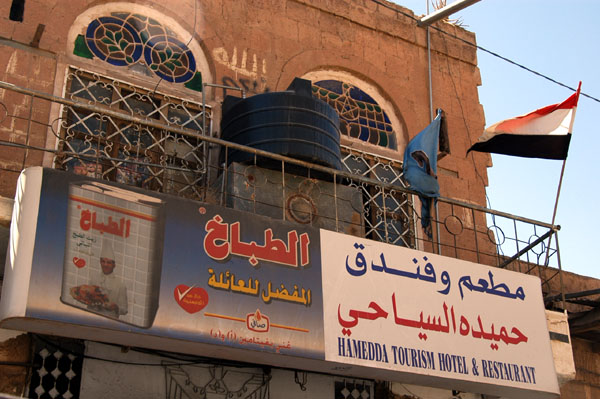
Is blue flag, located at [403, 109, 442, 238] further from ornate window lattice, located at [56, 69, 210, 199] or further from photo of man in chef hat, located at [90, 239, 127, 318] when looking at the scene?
photo of man in chef hat, located at [90, 239, 127, 318]

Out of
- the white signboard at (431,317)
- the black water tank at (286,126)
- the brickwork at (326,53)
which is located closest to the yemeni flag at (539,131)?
the brickwork at (326,53)

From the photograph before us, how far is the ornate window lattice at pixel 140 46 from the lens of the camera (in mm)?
7961

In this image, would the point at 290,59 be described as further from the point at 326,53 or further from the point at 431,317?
the point at 431,317

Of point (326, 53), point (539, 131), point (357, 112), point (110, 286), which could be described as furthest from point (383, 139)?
point (110, 286)

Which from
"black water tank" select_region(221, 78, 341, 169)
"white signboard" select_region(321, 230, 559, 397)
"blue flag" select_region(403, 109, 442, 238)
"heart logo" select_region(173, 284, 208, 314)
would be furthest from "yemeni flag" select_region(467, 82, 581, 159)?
"heart logo" select_region(173, 284, 208, 314)

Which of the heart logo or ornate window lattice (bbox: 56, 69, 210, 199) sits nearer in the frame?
the heart logo

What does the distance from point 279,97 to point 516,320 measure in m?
3.11

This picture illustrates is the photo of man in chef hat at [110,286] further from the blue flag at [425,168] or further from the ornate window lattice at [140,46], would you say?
the blue flag at [425,168]

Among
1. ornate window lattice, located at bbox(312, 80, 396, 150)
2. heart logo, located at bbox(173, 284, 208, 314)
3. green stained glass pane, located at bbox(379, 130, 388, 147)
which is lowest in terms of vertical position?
heart logo, located at bbox(173, 284, 208, 314)

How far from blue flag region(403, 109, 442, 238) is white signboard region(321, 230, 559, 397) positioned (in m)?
0.84

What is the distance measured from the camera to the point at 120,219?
226 inches

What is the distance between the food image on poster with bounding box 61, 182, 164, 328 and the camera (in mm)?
5391

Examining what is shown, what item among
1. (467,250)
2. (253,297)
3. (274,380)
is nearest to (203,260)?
(253,297)

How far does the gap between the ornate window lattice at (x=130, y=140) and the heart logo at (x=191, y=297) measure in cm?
165
